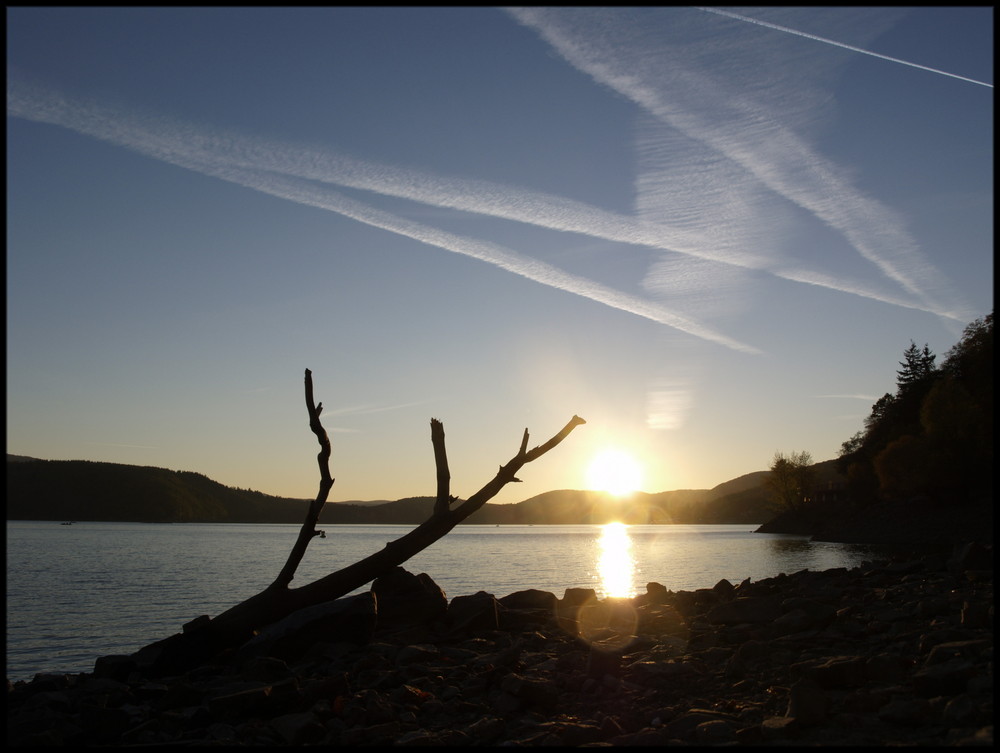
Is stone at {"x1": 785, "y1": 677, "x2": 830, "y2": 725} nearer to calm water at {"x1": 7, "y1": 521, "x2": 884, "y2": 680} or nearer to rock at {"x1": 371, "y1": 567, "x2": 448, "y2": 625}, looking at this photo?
rock at {"x1": 371, "y1": 567, "x2": 448, "y2": 625}

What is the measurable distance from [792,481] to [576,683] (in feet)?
409

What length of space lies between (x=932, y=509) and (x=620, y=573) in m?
37.6

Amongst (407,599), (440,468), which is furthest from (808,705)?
(407,599)

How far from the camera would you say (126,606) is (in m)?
33.4

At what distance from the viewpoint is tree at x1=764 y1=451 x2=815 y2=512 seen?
125750 millimetres

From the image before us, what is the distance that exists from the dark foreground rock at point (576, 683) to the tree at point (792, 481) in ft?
382

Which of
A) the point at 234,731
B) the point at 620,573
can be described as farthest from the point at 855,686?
the point at 620,573

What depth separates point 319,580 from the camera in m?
14.5

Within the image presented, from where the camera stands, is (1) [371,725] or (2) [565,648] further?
(2) [565,648]

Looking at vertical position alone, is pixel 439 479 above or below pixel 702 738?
above

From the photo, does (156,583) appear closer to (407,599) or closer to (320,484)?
(407,599)

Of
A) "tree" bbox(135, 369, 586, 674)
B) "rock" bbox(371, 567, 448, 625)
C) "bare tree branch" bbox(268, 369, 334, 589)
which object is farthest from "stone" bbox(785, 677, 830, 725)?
"rock" bbox(371, 567, 448, 625)

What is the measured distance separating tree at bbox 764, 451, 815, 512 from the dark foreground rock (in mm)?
116325

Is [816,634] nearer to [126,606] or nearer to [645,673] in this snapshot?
[645,673]
